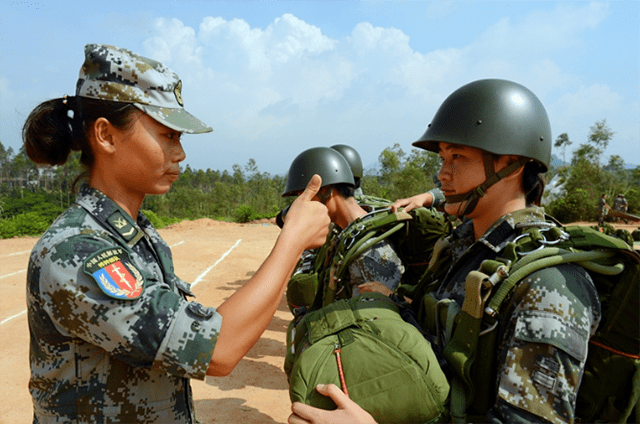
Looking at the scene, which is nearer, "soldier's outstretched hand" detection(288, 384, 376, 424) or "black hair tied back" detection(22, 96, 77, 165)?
"soldier's outstretched hand" detection(288, 384, 376, 424)

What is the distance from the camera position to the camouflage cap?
183cm

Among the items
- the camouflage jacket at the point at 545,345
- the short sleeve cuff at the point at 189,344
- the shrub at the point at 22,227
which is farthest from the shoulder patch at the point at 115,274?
the shrub at the point at 22,227

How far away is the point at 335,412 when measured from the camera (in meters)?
1.67

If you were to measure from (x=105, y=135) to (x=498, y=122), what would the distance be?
216 centimetres

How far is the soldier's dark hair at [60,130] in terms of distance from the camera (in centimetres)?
189

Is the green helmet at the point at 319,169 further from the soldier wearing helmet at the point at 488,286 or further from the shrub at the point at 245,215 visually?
the shrub at the point at 245,215

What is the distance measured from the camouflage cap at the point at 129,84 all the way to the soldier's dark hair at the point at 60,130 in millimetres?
101

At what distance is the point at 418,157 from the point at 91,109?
119 ft

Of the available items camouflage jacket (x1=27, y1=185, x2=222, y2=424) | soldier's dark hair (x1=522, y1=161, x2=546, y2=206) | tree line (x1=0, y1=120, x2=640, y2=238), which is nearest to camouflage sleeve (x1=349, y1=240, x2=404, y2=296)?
soldier's dark hair (x1=522, y1=161, x2=546, y2=206)

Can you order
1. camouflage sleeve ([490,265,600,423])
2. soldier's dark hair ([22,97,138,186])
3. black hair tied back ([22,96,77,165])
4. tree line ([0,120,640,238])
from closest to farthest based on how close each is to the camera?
camouflage sleeve ([490,265,600,423]) < soldier's dark hair ([22,97,138,186]) < black hair tied back ([22,96,77,165]) < tree line ([0,120,640,238])

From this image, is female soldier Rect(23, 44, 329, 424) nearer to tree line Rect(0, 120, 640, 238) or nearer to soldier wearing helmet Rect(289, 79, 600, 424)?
soldier wearing helmet Rect(289, 79, 600, 424)

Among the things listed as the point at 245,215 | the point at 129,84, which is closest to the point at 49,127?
the point at 129,84

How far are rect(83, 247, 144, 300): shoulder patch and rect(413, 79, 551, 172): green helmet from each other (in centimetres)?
191

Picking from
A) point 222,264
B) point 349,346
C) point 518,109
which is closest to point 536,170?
point 518,109
